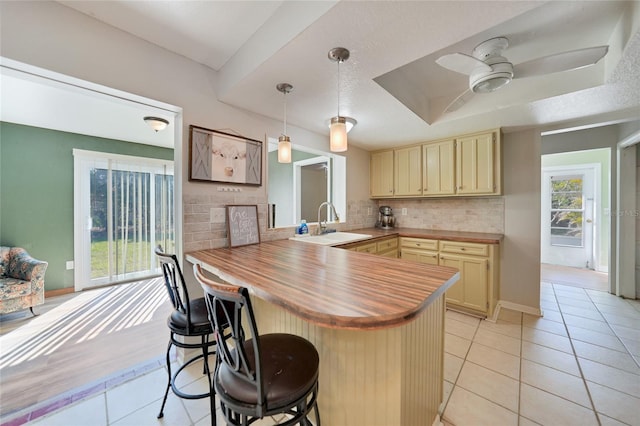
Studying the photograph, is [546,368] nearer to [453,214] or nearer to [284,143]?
[453,214]

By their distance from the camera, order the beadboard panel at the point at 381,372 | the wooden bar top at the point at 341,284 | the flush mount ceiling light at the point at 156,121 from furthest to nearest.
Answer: the flush mount ceiling light at the point at 156,121 → the beadboard panel at the point at 381,372 → the wooden bar top at the point at 341,284

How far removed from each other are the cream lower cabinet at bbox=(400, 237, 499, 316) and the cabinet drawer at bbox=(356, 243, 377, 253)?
2.38 feet

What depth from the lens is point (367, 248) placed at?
8.74 ft

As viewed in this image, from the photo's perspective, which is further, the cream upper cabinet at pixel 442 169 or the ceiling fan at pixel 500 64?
the cream upper cabinet at pixel 442 169

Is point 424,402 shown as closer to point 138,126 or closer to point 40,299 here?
point 40,299

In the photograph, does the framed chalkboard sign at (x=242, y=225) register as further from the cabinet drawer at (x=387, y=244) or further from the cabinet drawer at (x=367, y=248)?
the cabinet drawer at (x=387, y=244)

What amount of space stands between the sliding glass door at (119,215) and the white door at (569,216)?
740 centimetres

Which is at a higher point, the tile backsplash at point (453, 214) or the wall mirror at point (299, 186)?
the wall mirror at point (299, 186)

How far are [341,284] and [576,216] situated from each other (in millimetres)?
6301

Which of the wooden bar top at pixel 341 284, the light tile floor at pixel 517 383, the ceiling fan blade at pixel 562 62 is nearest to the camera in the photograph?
the wooden bar top at pixel 341 284

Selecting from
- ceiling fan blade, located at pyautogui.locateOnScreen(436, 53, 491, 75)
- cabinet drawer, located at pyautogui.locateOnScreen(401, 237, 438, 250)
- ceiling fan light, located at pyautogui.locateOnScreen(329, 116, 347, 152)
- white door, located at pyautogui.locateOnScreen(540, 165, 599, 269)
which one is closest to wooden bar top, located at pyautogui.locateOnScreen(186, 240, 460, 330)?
ceiling fan light, located at pyautogui.locateOnScreen(329, 116, 347, 152)

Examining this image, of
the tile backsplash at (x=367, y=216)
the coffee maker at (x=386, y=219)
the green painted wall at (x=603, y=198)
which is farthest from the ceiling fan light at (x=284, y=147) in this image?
the green painted wall at (x=603, y=198)

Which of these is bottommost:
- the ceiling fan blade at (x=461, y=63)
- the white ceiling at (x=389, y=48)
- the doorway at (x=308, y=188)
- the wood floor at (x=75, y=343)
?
the wood floor at (x=75, y=343)

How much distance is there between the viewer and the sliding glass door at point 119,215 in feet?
11.7
